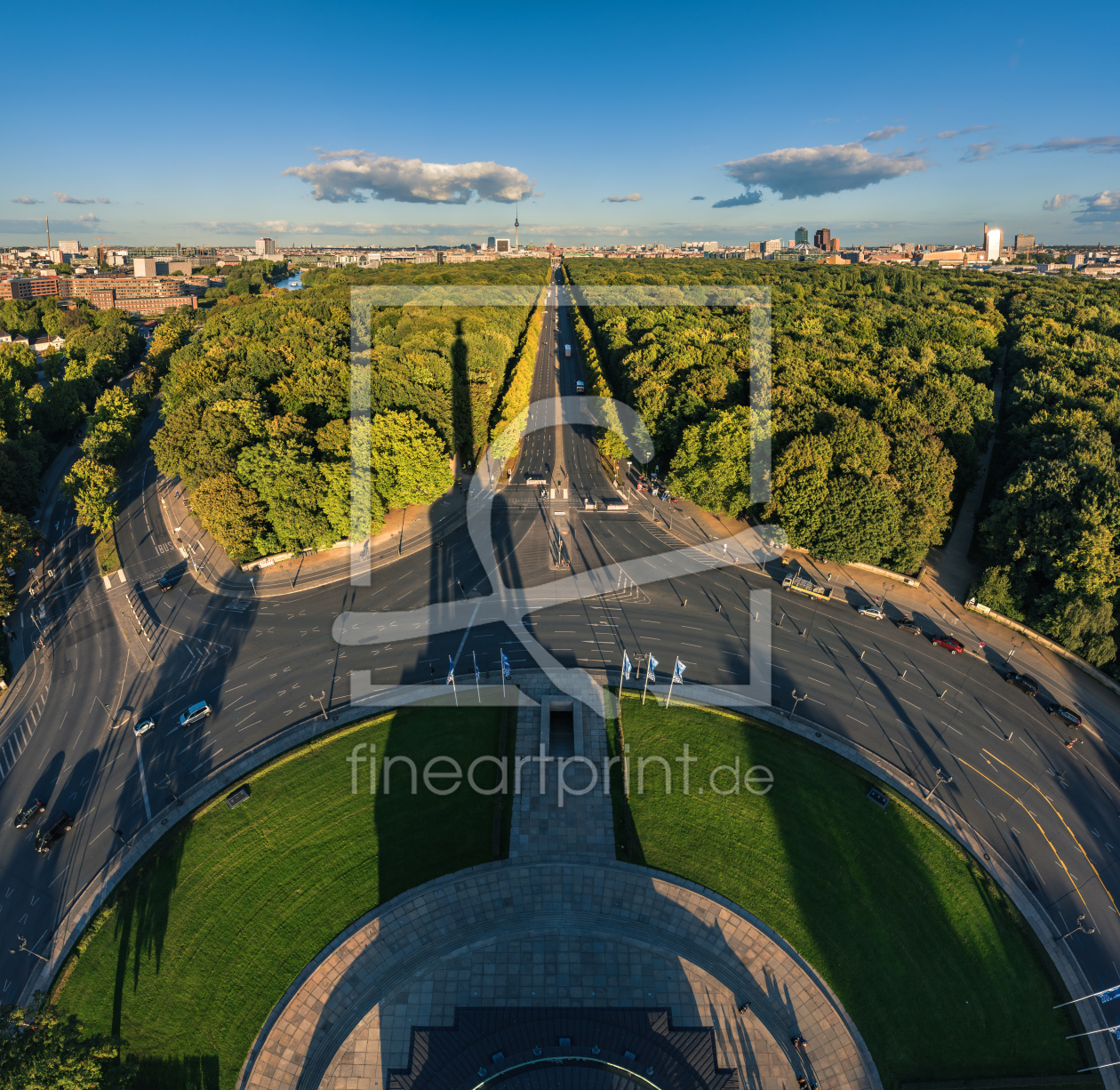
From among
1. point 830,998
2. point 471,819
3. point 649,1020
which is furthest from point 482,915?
point 830,998

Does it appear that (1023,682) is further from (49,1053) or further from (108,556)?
(108,556)

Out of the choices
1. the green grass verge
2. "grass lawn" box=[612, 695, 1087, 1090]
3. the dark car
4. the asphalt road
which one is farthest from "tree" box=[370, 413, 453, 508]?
the dark car

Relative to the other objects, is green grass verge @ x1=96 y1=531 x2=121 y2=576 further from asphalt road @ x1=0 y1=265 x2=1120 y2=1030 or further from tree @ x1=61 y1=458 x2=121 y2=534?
tree @ x1=61 y1=458 x2=121 y2=534

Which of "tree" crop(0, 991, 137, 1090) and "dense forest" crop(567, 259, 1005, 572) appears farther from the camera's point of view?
"dense forest" crop(567, 259, 1005, 572)

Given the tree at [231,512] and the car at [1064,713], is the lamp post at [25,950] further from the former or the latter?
the car at [1064,713]

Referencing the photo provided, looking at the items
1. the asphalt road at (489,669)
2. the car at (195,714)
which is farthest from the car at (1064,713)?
the car at (195,714)

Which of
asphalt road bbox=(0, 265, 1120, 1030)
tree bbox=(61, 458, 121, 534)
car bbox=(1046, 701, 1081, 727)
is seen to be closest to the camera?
asphalt road bbox=(0, 265, 1120, 1030)
